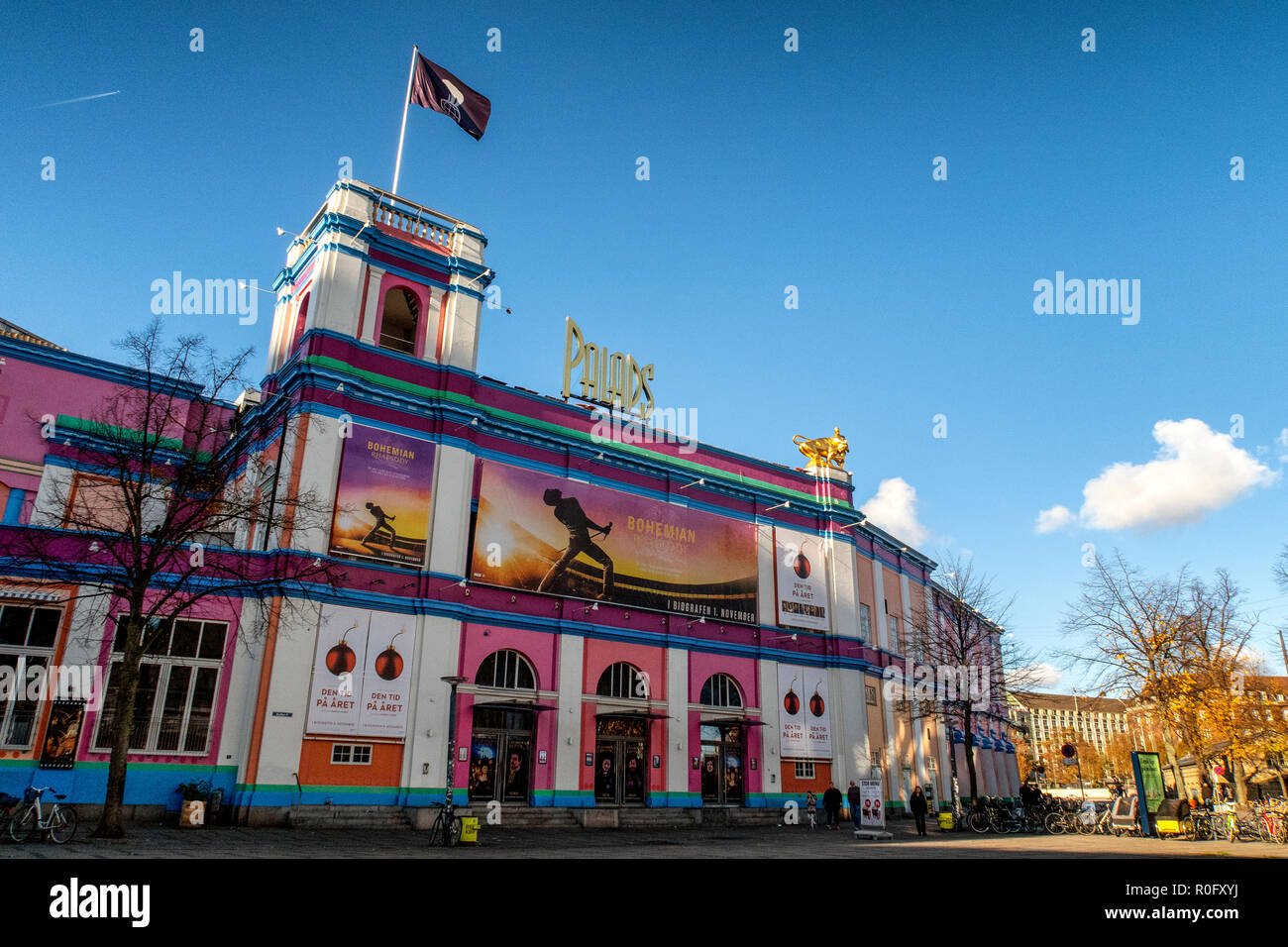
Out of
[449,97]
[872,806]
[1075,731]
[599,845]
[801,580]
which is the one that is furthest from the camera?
[1075,731]

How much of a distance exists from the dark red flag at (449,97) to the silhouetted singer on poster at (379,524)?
14126 millimetres

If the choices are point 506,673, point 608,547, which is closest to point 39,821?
point 506,673

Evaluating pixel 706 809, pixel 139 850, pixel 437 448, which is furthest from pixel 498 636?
pixel 139 850

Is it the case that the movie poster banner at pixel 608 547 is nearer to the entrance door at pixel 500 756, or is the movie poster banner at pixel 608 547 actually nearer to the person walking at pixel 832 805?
the entrance door at pixel 500 756

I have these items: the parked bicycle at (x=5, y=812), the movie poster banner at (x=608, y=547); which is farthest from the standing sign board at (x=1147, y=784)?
the parked bicycle at (x=5, y=812)

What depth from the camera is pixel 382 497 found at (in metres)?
26.9

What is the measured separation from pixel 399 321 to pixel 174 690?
1483 cm

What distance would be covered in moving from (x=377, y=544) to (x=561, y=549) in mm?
6918

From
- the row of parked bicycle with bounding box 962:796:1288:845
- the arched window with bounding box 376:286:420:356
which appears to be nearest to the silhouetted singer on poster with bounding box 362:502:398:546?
the arched window with bounding box 376:286:420:356

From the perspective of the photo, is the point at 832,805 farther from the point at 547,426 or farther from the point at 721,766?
the point at 547,426

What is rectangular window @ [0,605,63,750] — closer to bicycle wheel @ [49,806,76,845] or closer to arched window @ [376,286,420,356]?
bicycle wheel @ [49,806,76,845]

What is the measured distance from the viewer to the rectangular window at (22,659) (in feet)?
69.6
